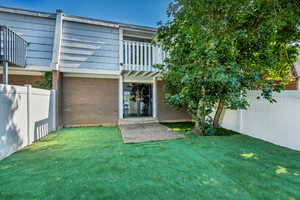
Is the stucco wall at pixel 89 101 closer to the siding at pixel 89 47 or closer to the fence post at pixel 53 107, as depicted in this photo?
the fence post at pixel 53 107

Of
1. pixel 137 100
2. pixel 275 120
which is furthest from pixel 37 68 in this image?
pixel 275 120

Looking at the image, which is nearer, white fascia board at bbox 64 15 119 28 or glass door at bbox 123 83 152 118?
white fascia board at bbox 64 15 119 28

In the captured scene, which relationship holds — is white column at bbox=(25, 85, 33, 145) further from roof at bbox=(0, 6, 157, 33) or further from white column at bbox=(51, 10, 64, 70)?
roof at bbox=(0, 6, 157, 33)

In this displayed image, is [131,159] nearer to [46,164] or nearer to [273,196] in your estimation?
[46,164]

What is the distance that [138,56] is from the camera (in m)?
6.30

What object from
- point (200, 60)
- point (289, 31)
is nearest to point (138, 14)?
point (200, 60)

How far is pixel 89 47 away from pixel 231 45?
5.44 metres

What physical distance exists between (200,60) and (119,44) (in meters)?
3.83

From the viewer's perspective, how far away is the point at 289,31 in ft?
13.5

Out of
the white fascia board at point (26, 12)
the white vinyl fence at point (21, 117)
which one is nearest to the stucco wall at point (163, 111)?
the white vinyl fence at point (21, 117)

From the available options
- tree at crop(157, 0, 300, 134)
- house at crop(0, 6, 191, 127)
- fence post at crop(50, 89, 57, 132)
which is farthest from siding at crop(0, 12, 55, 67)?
tree at crop(157, 0, 300, 134)

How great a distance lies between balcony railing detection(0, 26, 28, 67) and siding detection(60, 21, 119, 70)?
1179 millimetres

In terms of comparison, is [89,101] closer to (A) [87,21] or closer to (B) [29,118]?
(B) [29,118]

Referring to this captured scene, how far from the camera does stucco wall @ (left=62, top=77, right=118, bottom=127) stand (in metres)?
6.40
